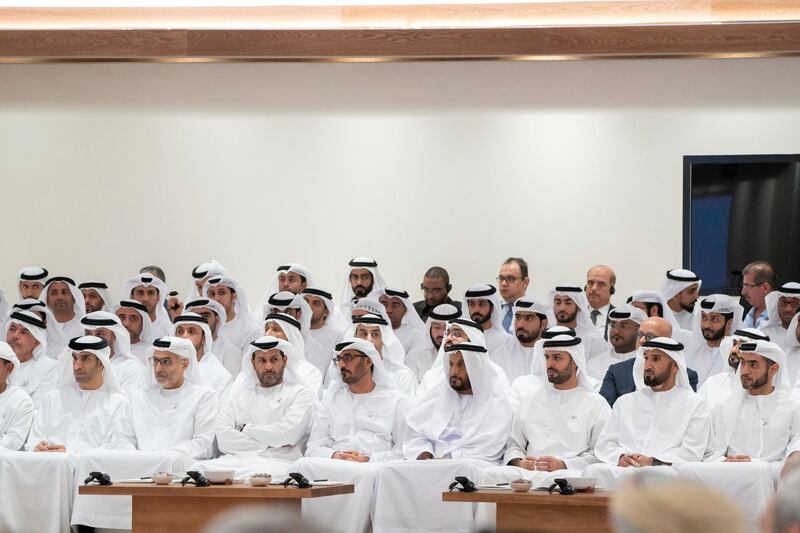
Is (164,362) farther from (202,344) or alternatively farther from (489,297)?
(489,297)

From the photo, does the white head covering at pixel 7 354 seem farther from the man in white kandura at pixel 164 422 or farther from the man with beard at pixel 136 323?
the man with beard at pixel 136 323

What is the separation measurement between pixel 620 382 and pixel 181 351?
2741mm

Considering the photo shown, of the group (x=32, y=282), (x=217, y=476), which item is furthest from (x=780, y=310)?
(x=32, y=282)

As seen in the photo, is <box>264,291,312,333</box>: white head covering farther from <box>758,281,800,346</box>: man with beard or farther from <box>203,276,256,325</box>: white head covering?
<box>758,281,800,346</box>: man with beard

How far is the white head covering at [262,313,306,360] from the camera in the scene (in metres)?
8.40

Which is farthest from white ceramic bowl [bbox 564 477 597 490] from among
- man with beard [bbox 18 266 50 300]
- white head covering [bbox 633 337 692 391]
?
man with beard [bbox 18 266 50 300]

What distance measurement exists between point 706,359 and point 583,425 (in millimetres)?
1459

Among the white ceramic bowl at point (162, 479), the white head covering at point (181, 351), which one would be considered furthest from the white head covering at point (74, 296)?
the white ceramic bowl at point (162, 479)

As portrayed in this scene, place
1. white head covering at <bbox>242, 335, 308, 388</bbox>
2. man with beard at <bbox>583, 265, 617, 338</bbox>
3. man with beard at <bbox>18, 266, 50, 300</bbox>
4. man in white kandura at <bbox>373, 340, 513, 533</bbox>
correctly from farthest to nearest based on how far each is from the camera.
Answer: man with beard at <bbox>18, 266, 50, 300</bbox> → man with beard at <bbox>583, 265, 617, 338</bbox> → white head covering at <bbox>242, 335, 308, 388</bbox> → man in white kandura at <bbox>373, 340, 513, 533</bbox>

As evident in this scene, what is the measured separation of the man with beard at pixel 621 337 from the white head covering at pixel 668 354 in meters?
0.73

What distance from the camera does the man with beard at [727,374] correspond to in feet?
24.3

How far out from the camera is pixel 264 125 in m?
11.2

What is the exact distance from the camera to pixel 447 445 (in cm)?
765

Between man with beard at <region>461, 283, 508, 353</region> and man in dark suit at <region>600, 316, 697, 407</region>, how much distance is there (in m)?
1.17
